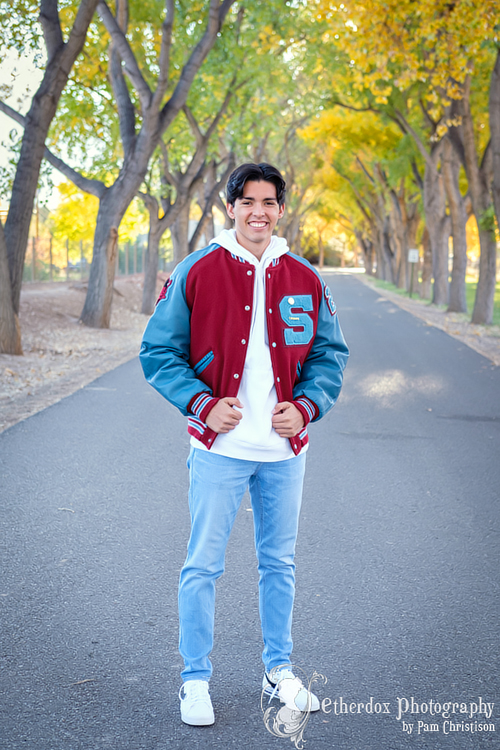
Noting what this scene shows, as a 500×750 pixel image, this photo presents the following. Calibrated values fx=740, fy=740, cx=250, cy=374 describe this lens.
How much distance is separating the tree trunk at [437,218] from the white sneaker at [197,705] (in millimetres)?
22864

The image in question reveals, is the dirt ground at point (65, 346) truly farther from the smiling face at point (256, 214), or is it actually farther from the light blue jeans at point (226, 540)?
the smiling face at point (256, 214)

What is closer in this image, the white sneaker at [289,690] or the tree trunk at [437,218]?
the white sneaker at [289,690]

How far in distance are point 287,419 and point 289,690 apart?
1042 millimetres

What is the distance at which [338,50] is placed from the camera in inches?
830

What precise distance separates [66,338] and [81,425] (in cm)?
757

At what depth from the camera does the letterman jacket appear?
268cm

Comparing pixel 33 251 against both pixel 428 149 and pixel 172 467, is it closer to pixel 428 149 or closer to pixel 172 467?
pixel 428 149

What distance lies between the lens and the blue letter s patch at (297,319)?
9.02 feet

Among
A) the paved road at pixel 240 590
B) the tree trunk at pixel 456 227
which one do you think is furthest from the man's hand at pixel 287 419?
the tree trunk at pixel 456 227

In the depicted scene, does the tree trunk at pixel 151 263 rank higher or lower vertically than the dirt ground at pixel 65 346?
higher

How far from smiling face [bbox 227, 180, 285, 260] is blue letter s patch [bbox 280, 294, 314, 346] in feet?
0.71

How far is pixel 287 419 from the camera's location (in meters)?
2.66

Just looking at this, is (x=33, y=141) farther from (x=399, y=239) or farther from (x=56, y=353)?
(x=399, y=239)

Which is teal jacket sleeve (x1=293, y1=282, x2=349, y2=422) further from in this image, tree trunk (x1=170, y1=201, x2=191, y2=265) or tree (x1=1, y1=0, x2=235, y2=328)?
tree trunk (x1=170, y1=201, x2=191, y2=265)
